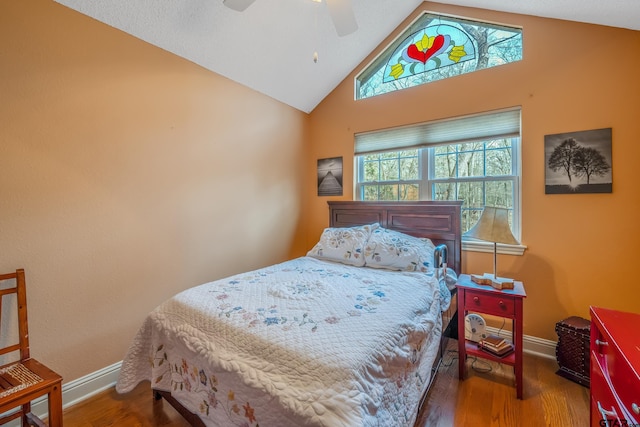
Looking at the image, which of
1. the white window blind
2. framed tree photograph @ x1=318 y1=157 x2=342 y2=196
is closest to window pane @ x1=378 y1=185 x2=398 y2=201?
the white window blind

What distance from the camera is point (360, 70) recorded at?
3326 millimetres

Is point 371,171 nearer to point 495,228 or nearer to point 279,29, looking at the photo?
point 495,228

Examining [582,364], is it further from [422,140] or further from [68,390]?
[68,390]

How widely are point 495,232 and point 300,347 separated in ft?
5.47

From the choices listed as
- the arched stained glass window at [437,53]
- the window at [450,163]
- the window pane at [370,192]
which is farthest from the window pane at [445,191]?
the arched stained glass window at [437,53]

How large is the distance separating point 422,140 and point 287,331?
2416mm

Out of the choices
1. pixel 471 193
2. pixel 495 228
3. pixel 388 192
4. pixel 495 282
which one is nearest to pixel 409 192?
pixel 388 192

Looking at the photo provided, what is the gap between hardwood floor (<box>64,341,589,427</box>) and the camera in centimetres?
162

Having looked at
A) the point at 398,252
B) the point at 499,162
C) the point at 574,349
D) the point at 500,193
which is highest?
the point at 499,162

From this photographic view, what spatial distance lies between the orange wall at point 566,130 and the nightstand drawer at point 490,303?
68 cm

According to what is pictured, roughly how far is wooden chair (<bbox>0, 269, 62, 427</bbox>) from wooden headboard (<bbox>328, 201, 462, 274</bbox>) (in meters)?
2.67

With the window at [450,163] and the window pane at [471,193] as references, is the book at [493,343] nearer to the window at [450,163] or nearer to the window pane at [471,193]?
the window at [450,163]

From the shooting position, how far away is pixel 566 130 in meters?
2.15

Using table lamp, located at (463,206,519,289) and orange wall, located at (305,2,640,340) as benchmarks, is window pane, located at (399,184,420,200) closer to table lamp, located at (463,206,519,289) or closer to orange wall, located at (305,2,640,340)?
orange wall, located at (305,2,640,340)
